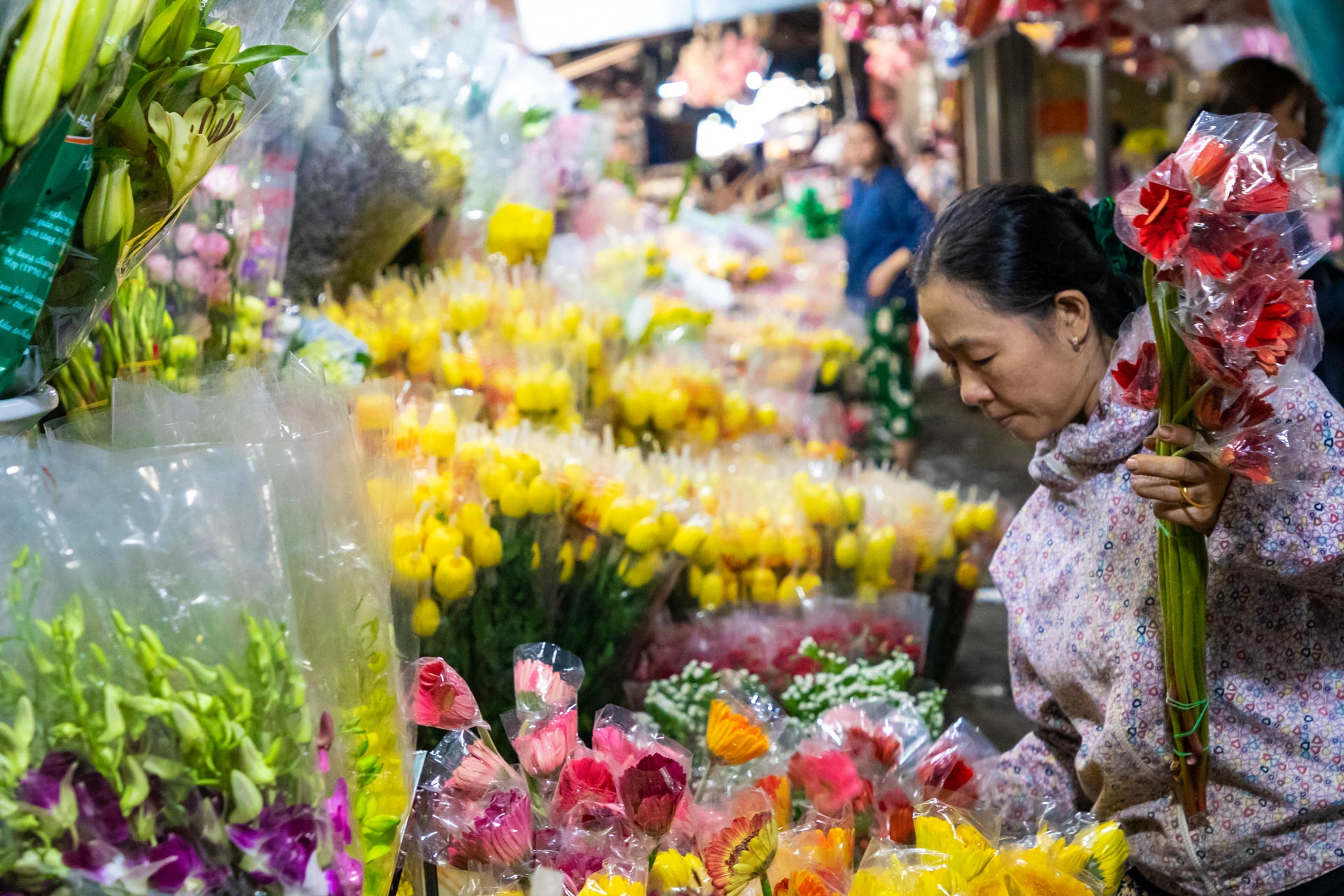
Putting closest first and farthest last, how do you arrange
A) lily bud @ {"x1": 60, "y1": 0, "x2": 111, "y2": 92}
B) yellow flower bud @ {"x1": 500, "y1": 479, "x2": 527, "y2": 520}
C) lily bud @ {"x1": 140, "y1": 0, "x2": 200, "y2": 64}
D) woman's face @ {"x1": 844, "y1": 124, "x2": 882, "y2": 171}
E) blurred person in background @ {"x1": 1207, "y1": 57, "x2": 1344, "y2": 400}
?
lily bud @ {"x1": 60, "y1": 0, "x2": 111, "y2": 92}
lily bud @ {"x1": 140, "y1": 0, "x2": 200, "y2": 64}
yellow flower bud @ {"x1": 500, "y1": 479, "x2": 527, "y2": 520}
blurred person in background @ {"x1": 1207, "y1": 57, "x2": 1344, "y2": 400}
woman's face @ {"x1": 844, "y1": 124, "x2": 882, "y2": 171}

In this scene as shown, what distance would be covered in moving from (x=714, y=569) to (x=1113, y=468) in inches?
35.4

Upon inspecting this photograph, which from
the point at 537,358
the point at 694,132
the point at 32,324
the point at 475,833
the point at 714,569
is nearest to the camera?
the point at 32,324

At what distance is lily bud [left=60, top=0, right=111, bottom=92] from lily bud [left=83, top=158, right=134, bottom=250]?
0.10 metres

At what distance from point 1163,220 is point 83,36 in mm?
876

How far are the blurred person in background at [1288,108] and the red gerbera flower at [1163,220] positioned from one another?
6.68 ft

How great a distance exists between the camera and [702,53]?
8305 millimetres

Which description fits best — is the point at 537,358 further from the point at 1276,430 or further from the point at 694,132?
the point at 694,132

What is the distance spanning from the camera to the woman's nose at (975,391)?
1442mm

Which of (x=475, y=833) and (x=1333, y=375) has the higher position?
(x=475, y=833)

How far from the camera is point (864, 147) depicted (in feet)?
17.2

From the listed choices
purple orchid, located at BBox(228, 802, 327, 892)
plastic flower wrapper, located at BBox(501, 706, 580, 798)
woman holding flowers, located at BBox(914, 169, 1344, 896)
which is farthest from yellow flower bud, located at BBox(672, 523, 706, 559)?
purple orchid, located at BBox(228, 802, 327, 892)

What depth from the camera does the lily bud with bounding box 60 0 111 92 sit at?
32.6 inches

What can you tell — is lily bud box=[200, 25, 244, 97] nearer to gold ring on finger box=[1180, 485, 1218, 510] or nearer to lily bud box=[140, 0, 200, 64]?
lily bud box=[140, 0, 200, 64]

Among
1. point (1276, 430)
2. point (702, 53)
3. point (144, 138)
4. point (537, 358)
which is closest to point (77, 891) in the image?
point (144, 138)
